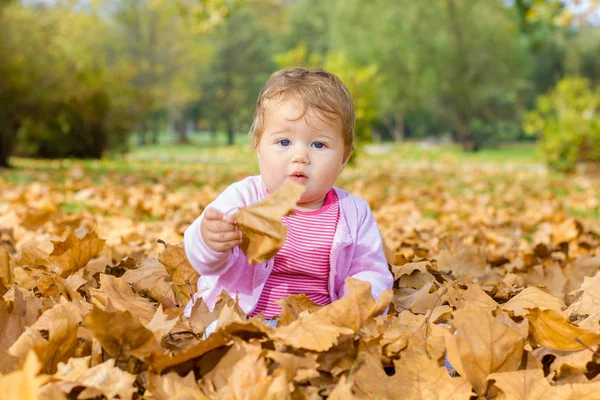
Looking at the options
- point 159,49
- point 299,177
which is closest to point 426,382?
point 299,177

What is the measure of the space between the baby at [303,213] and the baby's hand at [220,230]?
0.09 meters

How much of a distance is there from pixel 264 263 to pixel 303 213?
218 millimetres

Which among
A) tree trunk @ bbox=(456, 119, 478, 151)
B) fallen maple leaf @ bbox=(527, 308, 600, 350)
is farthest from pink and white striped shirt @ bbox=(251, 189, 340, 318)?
tree trunk @ bbox=(456, 119, 478, 151)

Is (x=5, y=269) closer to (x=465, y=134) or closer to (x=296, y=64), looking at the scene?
(x=296, y=64)

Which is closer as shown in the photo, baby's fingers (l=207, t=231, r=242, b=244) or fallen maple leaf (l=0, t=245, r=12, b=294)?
baby's fingers (l=207, t=231, r=242, b=244)

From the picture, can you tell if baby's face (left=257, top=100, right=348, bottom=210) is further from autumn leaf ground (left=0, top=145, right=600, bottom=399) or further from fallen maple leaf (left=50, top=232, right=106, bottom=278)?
fallen maple leaf (left=50, top=232, right=106, bottom=278)

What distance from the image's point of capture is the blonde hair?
176 centimetres

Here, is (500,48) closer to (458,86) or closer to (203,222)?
(458,86)

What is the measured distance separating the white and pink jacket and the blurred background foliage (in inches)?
52.7

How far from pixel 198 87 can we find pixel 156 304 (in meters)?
37.8

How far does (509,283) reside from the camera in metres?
2.14

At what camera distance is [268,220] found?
1375 mm

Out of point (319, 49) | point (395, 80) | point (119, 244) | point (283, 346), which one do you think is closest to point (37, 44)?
point (119, 244)

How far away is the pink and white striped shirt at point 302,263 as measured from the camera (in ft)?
6.01
